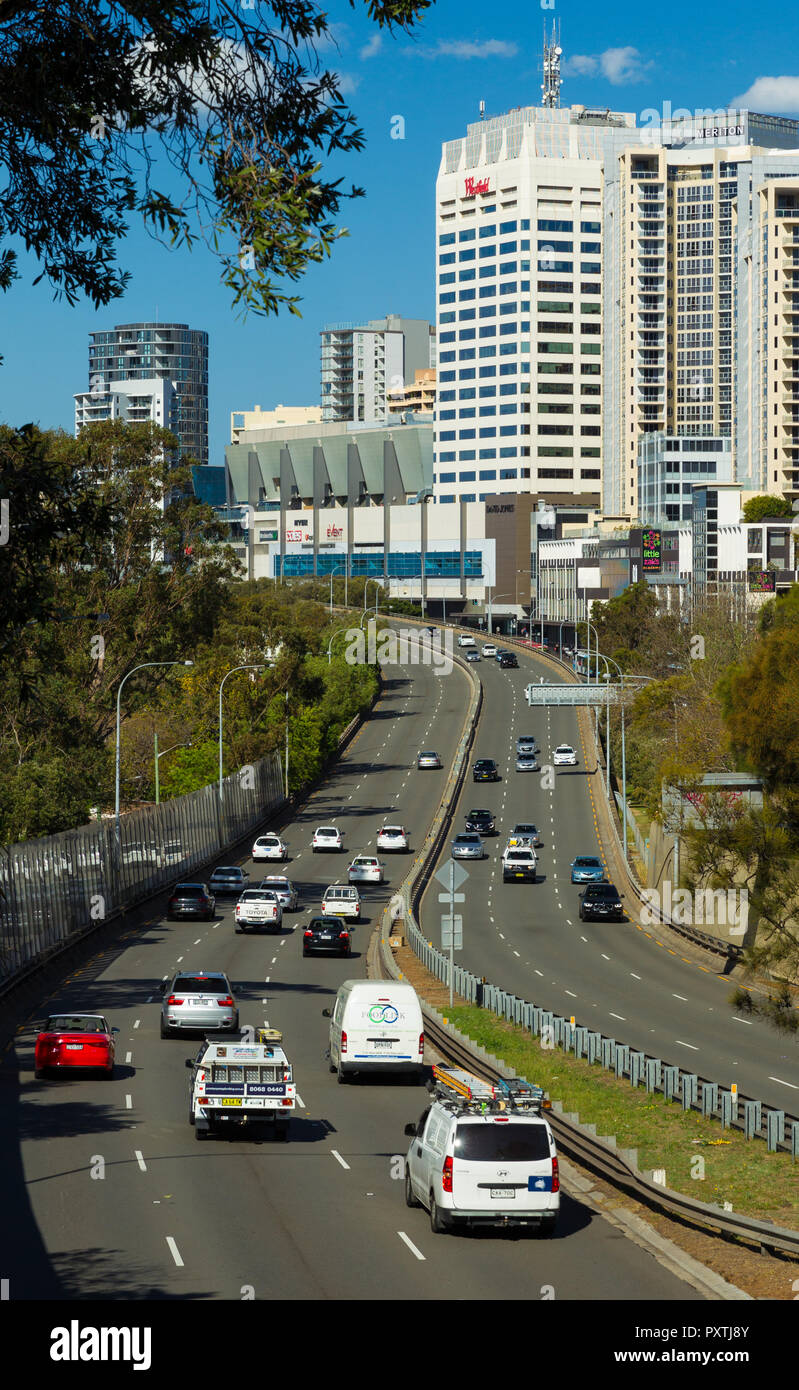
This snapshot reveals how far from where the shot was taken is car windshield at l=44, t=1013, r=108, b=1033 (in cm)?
2922

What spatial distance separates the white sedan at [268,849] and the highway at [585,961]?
24.3ft

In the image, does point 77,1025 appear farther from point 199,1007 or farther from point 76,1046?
point 199,1007

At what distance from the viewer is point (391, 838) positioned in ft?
252

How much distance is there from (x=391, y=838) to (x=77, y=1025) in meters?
47.8

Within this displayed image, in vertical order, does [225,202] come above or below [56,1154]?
above

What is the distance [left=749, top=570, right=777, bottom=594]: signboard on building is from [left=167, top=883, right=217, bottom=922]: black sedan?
250 feet

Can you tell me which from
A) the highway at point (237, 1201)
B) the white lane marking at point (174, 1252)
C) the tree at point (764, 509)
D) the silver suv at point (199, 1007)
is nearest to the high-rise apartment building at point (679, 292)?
the tree at point (764, 509)

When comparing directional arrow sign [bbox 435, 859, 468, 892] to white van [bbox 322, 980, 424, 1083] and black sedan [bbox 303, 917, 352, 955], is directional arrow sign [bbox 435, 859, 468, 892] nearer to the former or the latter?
white van [bbox 322, 980, 424, 1083]

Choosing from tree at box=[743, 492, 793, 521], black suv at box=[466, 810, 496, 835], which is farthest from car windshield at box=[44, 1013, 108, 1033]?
tree at box=[743, 492, 793, 521]

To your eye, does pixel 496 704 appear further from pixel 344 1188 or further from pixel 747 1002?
pixel 344 1188

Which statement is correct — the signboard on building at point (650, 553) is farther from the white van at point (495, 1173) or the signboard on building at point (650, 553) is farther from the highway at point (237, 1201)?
the white van at point (495, 1173)

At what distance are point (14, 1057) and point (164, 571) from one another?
48631mm
